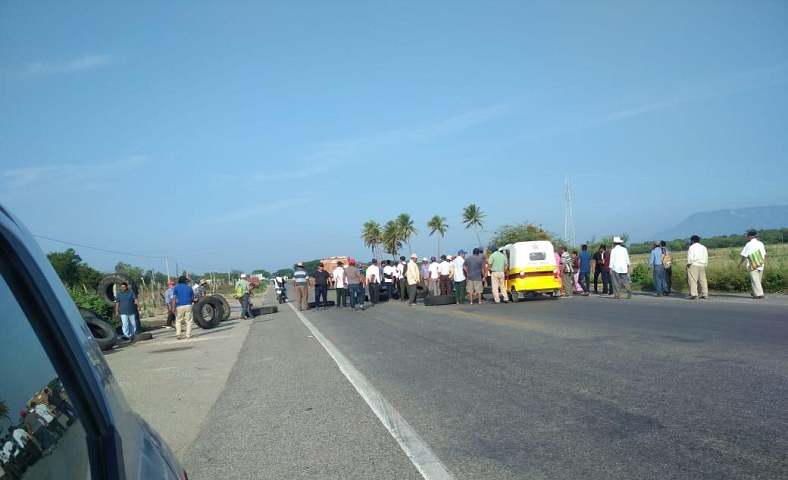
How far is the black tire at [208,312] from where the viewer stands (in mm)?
20547

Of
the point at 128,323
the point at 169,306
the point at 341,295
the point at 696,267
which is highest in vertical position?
the point at 696,267

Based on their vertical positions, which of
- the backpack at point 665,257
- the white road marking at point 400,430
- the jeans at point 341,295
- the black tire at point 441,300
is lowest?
the white road marking at point 400,430

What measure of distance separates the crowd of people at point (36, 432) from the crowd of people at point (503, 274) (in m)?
17.4

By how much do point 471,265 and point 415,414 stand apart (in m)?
14.8

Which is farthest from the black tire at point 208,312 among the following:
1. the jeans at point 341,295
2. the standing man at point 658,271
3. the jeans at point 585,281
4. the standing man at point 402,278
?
the standing man at point 658,271

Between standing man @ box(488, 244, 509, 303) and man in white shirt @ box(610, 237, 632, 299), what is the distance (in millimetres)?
3452

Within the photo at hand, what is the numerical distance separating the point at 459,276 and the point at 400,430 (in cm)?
1617

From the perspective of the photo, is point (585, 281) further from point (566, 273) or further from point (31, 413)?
point (31, 413)

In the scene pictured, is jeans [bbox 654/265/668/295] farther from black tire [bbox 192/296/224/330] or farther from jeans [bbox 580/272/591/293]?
black tire [bbox 192/296/224/330]

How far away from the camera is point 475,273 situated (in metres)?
20.7

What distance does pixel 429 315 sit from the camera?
17312 mm

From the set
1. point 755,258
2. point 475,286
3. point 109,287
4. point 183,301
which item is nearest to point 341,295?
point 475,286

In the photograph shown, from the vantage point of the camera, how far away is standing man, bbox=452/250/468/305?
843 inches

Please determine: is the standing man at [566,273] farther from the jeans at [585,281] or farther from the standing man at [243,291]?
the standing man at [243,291]
